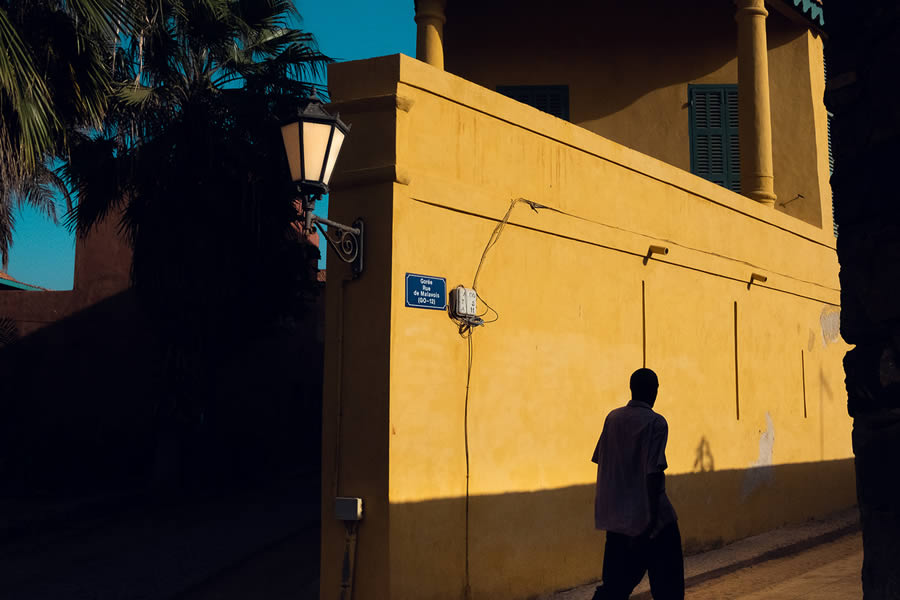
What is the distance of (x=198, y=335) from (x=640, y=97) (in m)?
7.53

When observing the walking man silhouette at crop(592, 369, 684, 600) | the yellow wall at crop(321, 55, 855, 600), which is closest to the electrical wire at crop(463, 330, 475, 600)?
the yellow wall at crop(321, 55, 855, 600)

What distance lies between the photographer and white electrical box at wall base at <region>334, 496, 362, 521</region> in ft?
19.6

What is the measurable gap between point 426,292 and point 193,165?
27.8 ft

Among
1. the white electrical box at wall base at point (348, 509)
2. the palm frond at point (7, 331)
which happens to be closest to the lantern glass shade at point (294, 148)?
the white electrical box at wall base at point (348, 509)

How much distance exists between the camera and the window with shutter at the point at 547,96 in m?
13.1

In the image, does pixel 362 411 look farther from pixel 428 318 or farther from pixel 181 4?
pixel 181 4

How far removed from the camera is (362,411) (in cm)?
612

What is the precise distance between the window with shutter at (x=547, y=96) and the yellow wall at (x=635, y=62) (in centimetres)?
7

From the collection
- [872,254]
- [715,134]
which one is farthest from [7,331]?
[872,254]

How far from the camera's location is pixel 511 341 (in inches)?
271

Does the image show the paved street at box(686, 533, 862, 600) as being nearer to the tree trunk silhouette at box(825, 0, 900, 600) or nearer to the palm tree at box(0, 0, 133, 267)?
the tree trunk silhouette at box(825, 0, 900, 600)

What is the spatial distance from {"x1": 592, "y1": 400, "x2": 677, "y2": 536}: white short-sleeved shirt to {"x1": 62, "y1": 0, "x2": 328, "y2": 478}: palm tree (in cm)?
915

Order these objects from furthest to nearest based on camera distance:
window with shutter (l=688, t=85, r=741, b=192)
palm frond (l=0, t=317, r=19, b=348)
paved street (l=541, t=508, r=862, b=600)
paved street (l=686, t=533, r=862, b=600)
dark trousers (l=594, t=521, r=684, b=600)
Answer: palm frond (l=0, t=317, r=19, b=348)
window with shutter (l=688, t=85, r=741, b=192)
paved street (l=541, t=508, r=862, b=600)
paved street (l=686, t=533, r=862, b=600)
dark trousers (l=594, t=521, r=684, b=600)

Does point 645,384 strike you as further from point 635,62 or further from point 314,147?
point 635,62
